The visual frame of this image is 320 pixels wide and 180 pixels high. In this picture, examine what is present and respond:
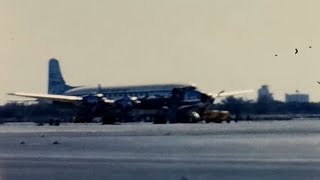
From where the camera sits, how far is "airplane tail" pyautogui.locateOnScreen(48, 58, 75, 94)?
177137 millimetres

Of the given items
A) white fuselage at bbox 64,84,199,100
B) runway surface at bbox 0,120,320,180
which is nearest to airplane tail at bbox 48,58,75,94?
white fuselage at bbox 64,84,199,100

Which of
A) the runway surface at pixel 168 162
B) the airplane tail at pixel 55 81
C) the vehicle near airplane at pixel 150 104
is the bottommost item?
the runway surface at pixel 168 162

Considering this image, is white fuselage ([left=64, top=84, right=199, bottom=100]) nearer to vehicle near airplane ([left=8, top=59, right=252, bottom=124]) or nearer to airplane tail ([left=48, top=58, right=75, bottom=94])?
vehicle near airplane ([left=8, top=59, right=252, bottom=124])

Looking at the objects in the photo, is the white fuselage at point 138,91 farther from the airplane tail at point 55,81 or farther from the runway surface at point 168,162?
the runway surface at point 168,162

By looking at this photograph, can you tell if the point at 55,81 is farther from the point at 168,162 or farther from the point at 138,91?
the point at 168,162

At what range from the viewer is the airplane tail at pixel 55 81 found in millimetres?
177137

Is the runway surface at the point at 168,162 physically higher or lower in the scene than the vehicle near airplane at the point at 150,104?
lower

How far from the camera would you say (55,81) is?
181125 millimetres

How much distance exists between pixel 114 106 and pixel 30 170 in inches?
4003

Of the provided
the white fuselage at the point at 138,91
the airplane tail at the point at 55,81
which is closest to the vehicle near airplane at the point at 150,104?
the white fuselage at the point at 138,91

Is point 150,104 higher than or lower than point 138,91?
lower

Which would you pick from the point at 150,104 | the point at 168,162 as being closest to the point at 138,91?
the point at 150,104

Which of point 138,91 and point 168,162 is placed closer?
point 168,162

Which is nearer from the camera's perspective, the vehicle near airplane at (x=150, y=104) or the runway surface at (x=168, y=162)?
the runway surface at (x=168, y=162)
